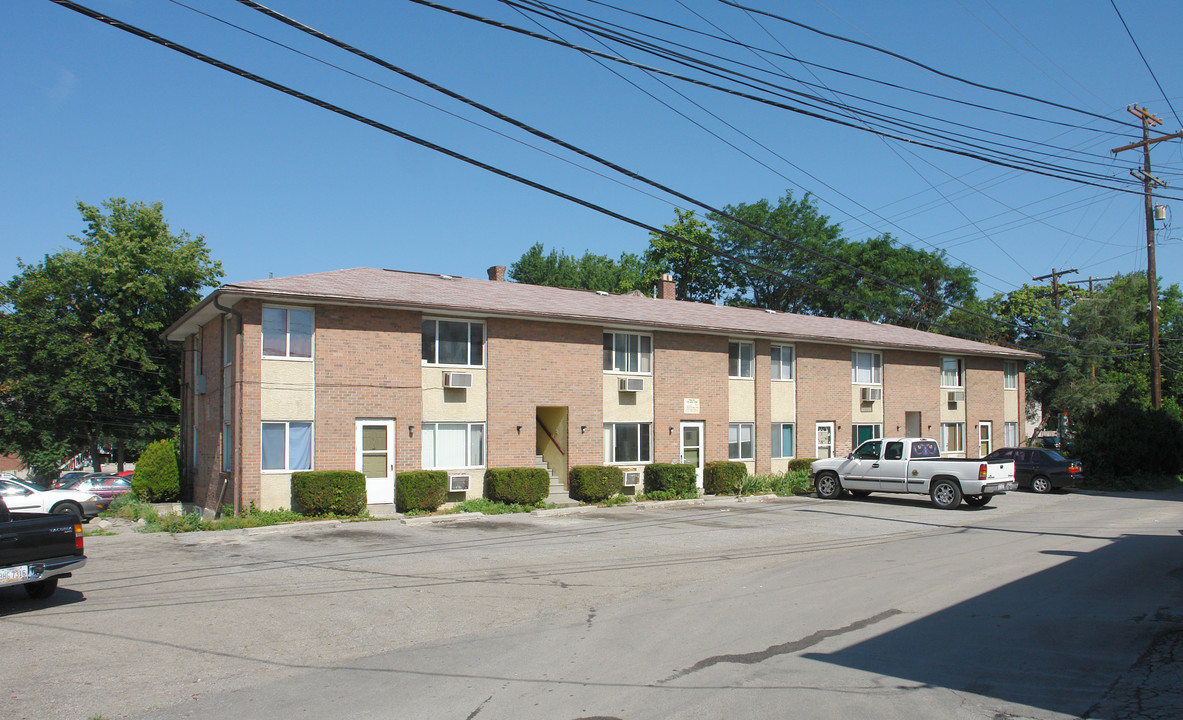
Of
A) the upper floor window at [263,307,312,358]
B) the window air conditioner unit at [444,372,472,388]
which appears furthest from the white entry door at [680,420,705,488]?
the upper floor window at [263,307,312,358]

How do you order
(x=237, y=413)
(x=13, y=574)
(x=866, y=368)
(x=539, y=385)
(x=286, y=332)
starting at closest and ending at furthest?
(x=13, y=574) < (x=237, y=413) < (x=286, y=332) < (x=539, y=385) < (x=866, y=368)

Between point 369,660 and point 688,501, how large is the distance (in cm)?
1687

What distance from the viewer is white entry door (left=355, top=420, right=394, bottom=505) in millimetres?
19828

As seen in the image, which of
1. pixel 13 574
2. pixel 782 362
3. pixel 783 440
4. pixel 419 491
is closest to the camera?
pixel 13 574

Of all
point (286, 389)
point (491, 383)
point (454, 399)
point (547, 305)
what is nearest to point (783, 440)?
point (547, 305)

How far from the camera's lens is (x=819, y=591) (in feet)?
34.9

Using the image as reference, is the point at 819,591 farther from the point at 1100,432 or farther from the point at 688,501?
the point at 1100,432

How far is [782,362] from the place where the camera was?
29172mm

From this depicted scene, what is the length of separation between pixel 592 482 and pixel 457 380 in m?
4.77

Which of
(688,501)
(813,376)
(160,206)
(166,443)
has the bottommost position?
(688,501)

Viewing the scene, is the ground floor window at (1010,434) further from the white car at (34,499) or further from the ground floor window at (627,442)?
the white car at (34,499)

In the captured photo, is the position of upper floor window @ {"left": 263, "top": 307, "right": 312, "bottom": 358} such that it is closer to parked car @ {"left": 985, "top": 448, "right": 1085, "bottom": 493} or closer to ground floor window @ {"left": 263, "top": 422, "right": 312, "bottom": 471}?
ground floor window @ {"left": 263, "top": 422, "right": 312, "bottom": 471}

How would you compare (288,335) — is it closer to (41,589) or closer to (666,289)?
(41,589)

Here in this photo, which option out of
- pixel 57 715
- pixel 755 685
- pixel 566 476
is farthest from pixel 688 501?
pixel 57 715
